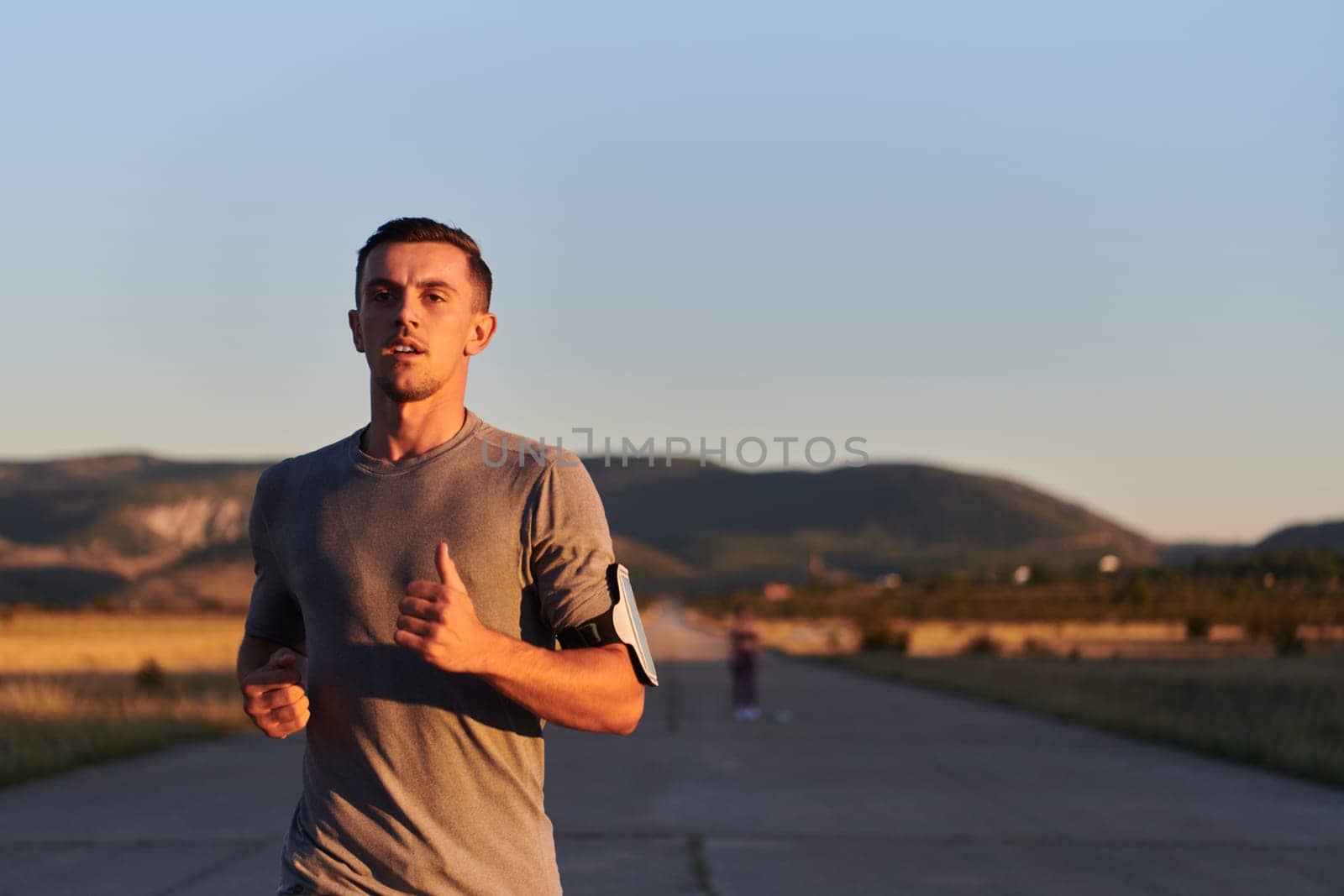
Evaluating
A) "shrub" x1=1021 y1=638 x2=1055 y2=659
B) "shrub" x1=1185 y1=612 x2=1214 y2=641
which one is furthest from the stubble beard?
"shrub" x1=1185 y1=612 x2=1214 y2=641

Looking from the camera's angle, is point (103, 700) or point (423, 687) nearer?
point (423, 687)

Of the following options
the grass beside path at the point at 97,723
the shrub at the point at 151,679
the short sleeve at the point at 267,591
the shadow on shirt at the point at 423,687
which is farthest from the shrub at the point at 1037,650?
the shadow on shirt at the point at 423,687

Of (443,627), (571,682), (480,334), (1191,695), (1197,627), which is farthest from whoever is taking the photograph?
(1197,627)

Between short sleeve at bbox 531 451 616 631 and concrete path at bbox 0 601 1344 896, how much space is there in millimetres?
6502

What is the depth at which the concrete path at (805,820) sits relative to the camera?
995 centimetres

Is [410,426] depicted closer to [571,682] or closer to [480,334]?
[480,334]

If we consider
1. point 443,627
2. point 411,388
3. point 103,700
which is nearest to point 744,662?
point 103,700

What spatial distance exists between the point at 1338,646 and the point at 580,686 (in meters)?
56.6

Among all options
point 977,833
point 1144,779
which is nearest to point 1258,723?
point 1144,779

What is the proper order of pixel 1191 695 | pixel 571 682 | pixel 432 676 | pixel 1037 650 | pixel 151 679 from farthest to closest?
pixel 1037 650 → pixel 1191 695 → pixel 151 679 → pixel 432 676 → pixel 571 682

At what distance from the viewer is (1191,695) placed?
30.6 metres

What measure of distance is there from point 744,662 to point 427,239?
21.2 meters

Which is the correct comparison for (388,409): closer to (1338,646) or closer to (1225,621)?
(1338,646)

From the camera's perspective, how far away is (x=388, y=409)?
341 cm
